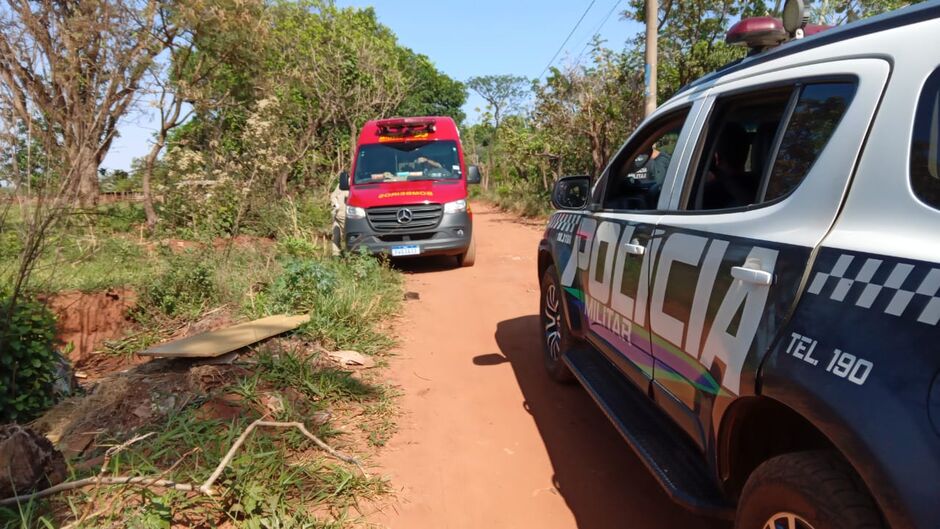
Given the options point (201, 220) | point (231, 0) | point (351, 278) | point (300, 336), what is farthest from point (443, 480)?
point (231, 0)

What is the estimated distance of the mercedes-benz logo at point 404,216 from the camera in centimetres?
823

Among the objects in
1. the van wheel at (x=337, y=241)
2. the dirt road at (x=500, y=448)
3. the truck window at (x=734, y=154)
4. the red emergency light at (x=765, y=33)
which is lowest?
the dirt road at (x=500, y=448)

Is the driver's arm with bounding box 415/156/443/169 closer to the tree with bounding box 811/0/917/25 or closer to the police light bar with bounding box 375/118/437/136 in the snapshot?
the police light bar with bounding box 375/118/437/136

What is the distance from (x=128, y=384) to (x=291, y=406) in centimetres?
118

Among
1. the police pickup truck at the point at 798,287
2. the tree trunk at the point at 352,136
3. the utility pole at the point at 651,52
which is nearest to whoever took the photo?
the police pickup truck at the point at 798,287

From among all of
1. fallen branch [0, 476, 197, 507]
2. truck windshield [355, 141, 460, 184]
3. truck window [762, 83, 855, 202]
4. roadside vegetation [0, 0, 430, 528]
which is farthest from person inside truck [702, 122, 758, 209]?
truck windshield [355, 141, 460, 184]

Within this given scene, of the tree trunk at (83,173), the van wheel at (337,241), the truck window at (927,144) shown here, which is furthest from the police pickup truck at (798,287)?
the van wheel at (337,241)

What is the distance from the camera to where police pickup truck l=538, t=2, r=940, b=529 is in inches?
48.6

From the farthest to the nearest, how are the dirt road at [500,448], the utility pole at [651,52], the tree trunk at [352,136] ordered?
the tree trunk at [352,136] < the utility pole at [651,52] < the dirt road at [500,448]

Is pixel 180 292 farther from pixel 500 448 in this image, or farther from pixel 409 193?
pixel 500 448

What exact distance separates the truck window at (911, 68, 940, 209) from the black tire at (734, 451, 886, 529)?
70cm

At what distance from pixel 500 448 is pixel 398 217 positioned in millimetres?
5360

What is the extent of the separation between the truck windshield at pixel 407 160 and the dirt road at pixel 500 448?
3673 millimetres

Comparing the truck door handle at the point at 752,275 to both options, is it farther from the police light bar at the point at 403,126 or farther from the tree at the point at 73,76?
the police light bar at the point at 403,126
